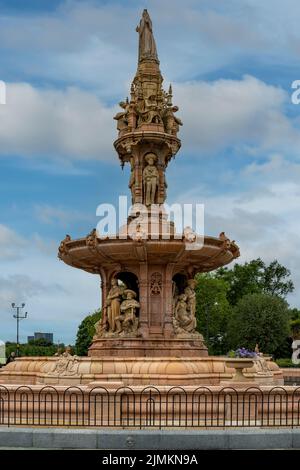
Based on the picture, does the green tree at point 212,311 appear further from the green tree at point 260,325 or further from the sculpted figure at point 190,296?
the sculpted figure at point 190,296

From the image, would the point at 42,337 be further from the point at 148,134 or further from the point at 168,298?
the point at 168,298

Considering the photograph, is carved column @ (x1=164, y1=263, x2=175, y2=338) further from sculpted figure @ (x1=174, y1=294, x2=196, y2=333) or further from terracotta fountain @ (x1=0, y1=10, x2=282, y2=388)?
sculpted figure @ (x1=174, y1=294, x2=196, y2=333)

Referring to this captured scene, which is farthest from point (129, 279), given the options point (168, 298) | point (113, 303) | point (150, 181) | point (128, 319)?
point (150, 181)

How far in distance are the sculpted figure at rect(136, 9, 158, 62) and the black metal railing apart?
40.8ft

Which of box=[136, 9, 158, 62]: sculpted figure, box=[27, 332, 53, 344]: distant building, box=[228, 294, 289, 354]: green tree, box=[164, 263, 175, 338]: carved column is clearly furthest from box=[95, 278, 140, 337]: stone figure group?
box=[27, 332, 53, 344]: distant building

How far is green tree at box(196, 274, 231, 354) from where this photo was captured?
63.5 meters

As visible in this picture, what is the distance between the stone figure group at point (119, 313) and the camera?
2152 cm

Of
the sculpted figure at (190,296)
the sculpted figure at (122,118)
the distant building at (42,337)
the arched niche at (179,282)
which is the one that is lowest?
the distant building at (42,337)

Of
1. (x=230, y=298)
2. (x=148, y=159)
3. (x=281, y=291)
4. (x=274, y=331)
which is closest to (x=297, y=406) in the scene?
(x=148, y=159)

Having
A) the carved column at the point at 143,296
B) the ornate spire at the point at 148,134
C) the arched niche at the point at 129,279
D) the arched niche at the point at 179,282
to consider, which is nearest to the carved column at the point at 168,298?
the carved column at the point at 143,296

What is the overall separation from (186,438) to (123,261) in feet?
29.2

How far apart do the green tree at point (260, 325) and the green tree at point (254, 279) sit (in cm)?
1037

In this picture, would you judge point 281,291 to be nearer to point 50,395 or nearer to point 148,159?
point 148,159

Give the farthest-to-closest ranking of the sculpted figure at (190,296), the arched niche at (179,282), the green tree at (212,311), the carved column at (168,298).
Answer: the green tree at (212,311) < the arched niche at (179,282) < the sculpted figure at (190,296) < the carved column at (168,298)
